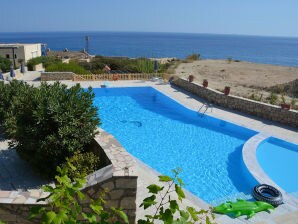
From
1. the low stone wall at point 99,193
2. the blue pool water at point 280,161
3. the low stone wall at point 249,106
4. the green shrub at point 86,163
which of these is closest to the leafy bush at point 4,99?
the green shrub at point 86,163

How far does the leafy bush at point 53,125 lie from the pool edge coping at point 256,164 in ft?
Answer: 16.5

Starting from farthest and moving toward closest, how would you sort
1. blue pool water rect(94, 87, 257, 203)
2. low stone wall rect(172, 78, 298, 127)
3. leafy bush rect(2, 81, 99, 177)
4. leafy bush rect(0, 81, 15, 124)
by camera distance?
low stone wall rect(172, 78, 298, 127) < leafy bush rect(0, 81, 15, 124) < blue pool water rect(94, 87, 257, 203) < leafy bush rect(2, 81, 99, 177)

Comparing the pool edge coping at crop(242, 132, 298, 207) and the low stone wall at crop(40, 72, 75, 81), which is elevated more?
the low stone wall at crop(40, 72, 75, 81)

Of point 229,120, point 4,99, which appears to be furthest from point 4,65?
point 229,120

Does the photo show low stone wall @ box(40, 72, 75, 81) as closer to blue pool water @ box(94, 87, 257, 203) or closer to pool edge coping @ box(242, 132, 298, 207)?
blue pool water @ box(94, 87, 257, 203)

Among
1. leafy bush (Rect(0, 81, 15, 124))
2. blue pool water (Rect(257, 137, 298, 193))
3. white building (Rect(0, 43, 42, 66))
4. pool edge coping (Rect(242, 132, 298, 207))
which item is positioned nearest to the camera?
pool edge coping (Rect(242, 132, 298, 207))

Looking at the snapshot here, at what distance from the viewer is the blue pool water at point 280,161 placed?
958 cm

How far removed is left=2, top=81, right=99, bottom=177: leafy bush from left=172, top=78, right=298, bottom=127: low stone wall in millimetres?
9553

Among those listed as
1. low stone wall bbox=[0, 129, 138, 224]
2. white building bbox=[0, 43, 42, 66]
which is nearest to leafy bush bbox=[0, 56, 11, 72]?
white building bbox=[0, 43, 42, 66]

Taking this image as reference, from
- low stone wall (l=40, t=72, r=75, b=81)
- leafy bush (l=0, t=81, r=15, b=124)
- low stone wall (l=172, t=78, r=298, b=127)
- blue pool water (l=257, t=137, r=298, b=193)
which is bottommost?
blue pool water (l=257, t=137, r=298, b=193)

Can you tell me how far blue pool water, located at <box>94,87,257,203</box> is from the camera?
30.6 feet

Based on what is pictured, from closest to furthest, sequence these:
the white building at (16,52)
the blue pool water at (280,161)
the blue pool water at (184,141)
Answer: the blue pool water at (184,141)
the blue pool water at (280,161)
the white building at (16,52)

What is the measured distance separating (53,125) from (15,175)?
6.07ft

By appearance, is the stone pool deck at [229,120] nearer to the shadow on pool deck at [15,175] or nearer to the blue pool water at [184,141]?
the blue pool water at [184,141]
